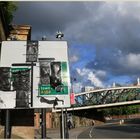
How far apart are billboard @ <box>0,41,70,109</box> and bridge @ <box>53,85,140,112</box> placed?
94820mm

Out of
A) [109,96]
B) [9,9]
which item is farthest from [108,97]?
[9,9]

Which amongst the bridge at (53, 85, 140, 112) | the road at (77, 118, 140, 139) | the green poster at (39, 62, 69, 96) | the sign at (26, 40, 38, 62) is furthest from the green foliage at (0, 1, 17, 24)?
the bridge at (53, 85, 140, 112)

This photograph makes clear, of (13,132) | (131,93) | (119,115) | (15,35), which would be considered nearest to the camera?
(13,132)

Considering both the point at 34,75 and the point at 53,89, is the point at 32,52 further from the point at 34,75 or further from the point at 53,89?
the point at 53,89

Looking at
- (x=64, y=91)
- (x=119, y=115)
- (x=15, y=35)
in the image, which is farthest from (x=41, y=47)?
(x=119, y=115)

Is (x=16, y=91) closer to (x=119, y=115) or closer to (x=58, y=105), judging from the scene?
(x=58, y=105)

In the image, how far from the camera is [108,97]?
11906cm

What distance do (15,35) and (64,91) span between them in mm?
9930

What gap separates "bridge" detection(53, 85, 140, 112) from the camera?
112 meters

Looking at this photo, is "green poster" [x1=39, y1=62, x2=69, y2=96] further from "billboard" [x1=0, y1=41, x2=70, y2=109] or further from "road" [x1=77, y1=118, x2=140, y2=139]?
"road" [x1=77, y1=118, x2=140, y2=139]

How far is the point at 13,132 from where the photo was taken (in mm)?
19703

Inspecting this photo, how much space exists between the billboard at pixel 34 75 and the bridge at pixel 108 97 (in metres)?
94.8

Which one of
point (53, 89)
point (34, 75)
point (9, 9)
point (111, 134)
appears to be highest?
point (9, 9)

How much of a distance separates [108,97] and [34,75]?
106069 millimetres
